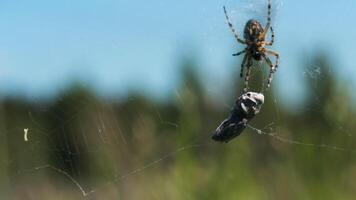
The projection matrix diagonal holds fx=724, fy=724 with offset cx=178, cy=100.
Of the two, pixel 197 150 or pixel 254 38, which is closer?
pixel 254 38

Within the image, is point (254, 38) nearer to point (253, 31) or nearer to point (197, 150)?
point (253, 31)

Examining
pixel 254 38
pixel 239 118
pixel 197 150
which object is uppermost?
pixel 254 38

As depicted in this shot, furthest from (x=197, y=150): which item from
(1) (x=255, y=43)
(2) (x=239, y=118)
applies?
(2) (x=239, y=118)

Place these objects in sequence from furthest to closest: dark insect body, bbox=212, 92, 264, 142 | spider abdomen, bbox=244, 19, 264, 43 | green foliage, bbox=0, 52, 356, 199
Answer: green foliage, bbox=0, 52, 356, 199
spider abdomen, bbox=244, 19, 264, 43
dark insect body, bbox=212, 92, 264, 142

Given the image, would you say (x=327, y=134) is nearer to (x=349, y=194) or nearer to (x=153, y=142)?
(x=349, y=194)

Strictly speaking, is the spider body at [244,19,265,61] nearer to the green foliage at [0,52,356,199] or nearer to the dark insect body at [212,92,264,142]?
the green foliage at [0,52,356,199]

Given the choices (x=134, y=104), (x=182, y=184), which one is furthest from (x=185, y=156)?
(x=134, y=104)

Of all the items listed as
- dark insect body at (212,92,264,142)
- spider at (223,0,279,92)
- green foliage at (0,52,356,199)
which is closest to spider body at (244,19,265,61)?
spider at (223,0,279,92)

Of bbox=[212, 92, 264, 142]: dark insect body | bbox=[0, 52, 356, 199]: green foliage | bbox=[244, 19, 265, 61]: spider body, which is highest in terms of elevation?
bbox=[244, 19, 265, 61]: spider body

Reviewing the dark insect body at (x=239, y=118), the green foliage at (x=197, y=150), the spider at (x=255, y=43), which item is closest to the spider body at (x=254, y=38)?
the spider at (x=255, y=43)

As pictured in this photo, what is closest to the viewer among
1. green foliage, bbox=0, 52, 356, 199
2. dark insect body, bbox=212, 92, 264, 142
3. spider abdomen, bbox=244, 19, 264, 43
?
dark insect body, bbox=212, 92, 264, 142
